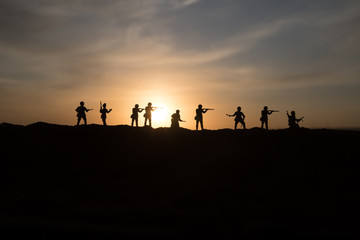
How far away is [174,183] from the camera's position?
888 centimetres

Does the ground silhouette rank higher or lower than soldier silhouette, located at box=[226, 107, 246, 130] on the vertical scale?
lower

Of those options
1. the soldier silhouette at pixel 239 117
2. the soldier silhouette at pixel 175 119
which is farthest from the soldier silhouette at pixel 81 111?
the soldier silhouette at pixel 239 117

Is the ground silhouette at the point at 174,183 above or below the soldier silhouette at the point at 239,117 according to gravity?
below

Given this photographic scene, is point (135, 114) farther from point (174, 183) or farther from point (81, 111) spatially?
point (174, 183)

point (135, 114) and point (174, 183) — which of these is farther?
point (135, 114)

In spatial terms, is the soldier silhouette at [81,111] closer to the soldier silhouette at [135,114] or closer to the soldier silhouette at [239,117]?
the soldier silhouette at [135,114]

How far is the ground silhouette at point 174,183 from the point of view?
17.5ft

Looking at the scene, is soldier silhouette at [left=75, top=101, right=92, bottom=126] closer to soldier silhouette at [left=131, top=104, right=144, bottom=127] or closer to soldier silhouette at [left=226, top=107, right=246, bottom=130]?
soldier silhouette at [left=131, top=104, right=144, bottom=127]

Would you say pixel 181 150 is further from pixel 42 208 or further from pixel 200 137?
pixel 42 208

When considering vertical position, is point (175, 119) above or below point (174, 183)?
above

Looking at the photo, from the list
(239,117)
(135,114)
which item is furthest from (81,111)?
(239,117)

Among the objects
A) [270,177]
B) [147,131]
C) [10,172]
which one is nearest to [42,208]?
[10,172]

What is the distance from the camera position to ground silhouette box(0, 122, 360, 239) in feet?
17.5

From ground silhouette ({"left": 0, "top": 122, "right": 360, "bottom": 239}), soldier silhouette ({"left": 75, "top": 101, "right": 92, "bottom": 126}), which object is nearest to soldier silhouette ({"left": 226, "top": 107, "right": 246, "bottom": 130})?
ground silhouette ({"left": 0, "top": 122, "right": 360, "bottom": 239})
